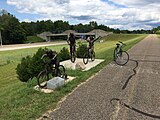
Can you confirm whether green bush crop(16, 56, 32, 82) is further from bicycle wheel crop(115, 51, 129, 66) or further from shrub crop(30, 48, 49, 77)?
bicycle wheel crop(115, 51, 129, 66)

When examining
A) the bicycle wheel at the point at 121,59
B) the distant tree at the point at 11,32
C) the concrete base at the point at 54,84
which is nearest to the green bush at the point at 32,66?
the concrete base at the point at 54,84

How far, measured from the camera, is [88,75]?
9.20m

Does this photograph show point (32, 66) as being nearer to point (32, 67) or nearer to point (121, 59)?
point (32, 67)

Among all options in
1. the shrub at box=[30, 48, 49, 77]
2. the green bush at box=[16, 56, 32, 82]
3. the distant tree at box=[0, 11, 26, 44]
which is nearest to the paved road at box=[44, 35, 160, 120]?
the shrub at box=[30, 48, 49, 77]

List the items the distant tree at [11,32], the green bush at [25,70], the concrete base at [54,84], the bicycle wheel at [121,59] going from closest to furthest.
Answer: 1. the concrete base at [54,84]
2. the green bush at [25,70]
3. the bicycle wheel at [121,59]
4. the distant tree at [11,32]

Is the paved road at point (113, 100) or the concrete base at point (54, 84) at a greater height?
→ the concrete base at point (54, 84)

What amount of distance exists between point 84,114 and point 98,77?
3964 mm

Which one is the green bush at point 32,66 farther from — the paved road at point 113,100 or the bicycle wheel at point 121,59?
the bicycle wheel at point 121,59

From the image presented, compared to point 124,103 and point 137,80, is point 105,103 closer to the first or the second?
point 124,103

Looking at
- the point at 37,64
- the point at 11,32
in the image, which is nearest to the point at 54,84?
the point at 37,64

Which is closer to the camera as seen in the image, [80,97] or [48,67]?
[80,97]

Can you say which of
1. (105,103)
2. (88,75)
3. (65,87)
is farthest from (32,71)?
(105,103)

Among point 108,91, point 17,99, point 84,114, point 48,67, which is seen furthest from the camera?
point 48,67

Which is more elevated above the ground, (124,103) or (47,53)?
(47,53)
